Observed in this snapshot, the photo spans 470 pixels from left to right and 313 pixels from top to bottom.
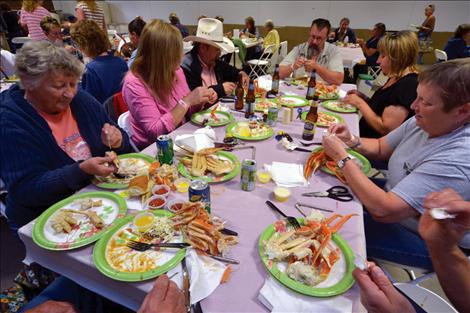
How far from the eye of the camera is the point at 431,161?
140 centimetres

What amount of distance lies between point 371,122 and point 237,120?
129cm

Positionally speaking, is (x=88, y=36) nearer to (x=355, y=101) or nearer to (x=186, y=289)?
(x=355, y=101)

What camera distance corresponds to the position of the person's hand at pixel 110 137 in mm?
1866

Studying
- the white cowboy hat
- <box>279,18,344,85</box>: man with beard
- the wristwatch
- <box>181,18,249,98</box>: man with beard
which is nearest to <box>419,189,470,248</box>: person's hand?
the wristwatch

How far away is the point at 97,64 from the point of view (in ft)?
10.7

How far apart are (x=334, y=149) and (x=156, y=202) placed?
1.12 meters

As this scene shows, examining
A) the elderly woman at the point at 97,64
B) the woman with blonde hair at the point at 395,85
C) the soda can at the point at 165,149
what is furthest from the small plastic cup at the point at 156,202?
the elderly woman at the point at 97,64

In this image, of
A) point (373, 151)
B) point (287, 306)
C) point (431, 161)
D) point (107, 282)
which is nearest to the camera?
point (287, 306)

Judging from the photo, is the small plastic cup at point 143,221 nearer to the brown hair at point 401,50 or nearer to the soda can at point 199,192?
the soda can at point 199,192

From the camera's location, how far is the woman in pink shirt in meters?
2.14

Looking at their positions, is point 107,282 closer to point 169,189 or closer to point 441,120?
point 169,189

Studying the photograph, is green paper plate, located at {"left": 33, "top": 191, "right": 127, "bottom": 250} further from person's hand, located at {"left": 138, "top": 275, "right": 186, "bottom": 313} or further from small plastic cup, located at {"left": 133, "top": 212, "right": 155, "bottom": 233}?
person's hand, located at {"left": 138, "top": 275, "right": 186, "bottom": 313}

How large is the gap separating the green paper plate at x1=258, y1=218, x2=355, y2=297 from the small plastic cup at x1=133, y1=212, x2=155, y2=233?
51cm

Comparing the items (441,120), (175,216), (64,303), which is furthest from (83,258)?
(441,120)
